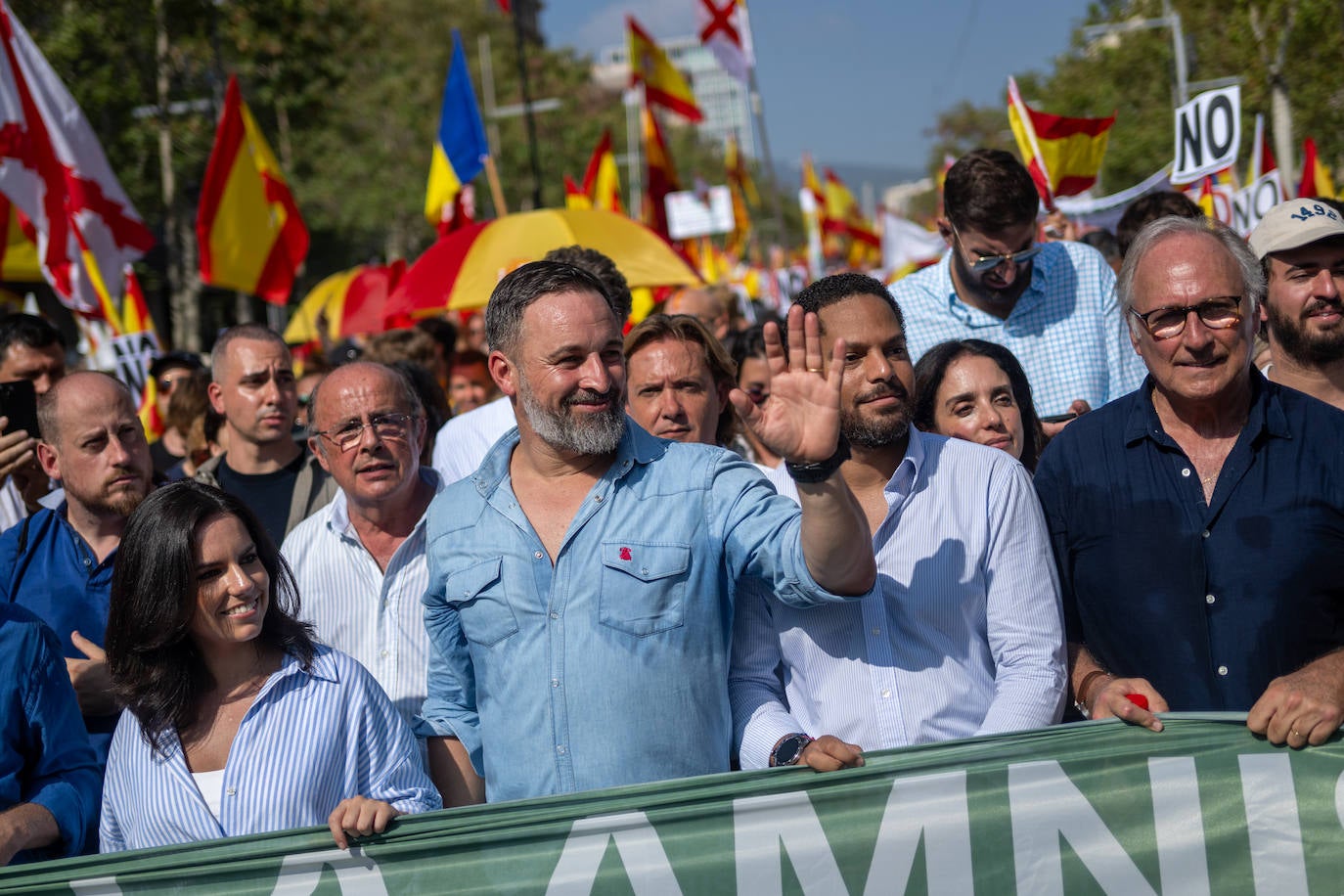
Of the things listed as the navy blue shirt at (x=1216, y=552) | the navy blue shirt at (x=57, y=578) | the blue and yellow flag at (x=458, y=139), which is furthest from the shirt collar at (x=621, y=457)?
the blue and yellow flag at (x=458, y=139)

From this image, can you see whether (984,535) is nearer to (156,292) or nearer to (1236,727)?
(1236,727)

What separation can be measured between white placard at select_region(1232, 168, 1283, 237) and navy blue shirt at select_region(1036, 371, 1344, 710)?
7.20 metres

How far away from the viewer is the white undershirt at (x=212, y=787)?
336 centimetres

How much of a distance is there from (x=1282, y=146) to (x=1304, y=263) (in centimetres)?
1894

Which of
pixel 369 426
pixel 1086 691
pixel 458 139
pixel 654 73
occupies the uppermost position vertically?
pixel 654 73

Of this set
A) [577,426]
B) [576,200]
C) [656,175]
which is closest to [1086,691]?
[577,426]

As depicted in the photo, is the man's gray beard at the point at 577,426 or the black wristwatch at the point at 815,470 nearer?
the black wristwatch at the point at 815,470

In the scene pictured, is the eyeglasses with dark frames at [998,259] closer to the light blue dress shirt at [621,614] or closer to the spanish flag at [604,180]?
the light blue dress shirt at [621,614]

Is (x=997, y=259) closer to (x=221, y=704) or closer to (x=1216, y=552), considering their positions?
(x=1216, y=552)

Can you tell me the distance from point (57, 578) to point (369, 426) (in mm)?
1043

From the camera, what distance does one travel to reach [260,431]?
584cm

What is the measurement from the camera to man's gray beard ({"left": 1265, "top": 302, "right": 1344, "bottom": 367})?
4.43 metres

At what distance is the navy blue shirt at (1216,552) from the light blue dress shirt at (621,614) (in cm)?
83

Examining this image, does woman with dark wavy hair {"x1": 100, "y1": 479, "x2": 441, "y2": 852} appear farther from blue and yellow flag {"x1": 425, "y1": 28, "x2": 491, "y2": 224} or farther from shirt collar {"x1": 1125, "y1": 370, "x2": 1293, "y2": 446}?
blue and yellow flag {"x1": 425, "y1": 28, "x2": 491, "y2": 224}
